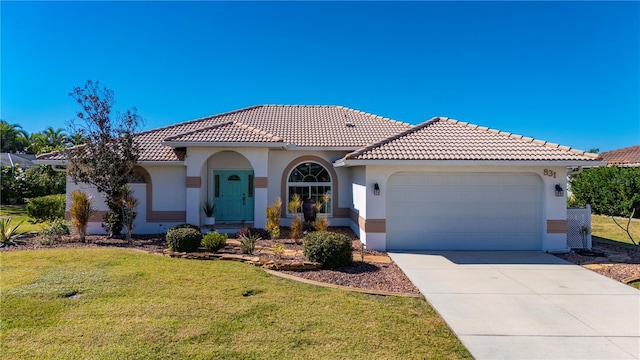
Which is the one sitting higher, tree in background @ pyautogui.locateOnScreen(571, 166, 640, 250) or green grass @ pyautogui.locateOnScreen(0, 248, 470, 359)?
tree in background @ pyautogui.locateOnScreen(571, 166, 640, 250)

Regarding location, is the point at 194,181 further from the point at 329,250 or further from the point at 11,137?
the point at 11,137

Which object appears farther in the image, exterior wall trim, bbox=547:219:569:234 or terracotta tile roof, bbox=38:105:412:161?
terracotta tile roof, bbox=38:105:412:161

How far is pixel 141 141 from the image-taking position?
16.1 meters

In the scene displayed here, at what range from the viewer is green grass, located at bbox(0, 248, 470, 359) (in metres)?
4.83

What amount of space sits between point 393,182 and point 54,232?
12685 mm

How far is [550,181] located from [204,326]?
11.6 m

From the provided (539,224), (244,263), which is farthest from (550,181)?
(244,263)

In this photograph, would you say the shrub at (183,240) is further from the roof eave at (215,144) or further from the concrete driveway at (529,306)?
the concrete driveway at (529,306)

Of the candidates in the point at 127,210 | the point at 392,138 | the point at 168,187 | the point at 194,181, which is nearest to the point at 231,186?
the point at 194,181

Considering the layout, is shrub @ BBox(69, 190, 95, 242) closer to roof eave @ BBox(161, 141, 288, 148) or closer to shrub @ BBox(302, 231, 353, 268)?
roof eave @ BBox(161, 141, 288, 148)

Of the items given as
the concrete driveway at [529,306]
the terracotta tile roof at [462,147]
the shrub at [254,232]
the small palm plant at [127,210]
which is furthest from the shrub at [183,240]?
the concrete driveway at [529,306]

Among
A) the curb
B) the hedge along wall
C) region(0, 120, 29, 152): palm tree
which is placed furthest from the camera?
region(0, 120, 29, 152): palm tree

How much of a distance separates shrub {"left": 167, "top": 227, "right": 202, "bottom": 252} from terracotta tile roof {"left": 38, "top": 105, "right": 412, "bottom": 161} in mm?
4515

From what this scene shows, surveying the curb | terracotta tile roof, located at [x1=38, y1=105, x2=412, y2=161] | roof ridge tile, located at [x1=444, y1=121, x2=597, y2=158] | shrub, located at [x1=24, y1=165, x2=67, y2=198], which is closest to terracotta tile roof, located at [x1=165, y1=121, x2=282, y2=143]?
terracotta tile roof, located at [x1=38, y1=105, x2=412, y2=161]
